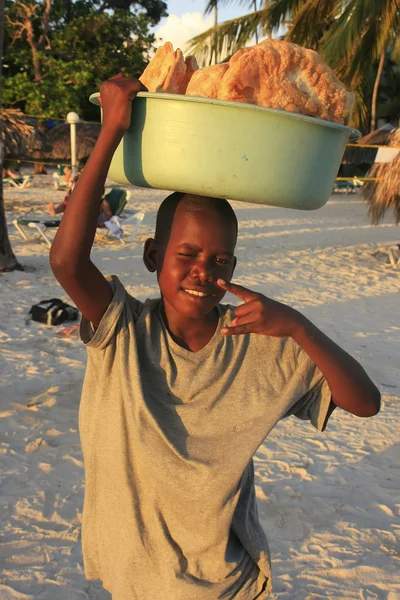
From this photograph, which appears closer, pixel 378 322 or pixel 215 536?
pixel 215 536

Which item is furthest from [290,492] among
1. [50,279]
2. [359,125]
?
[359,125]

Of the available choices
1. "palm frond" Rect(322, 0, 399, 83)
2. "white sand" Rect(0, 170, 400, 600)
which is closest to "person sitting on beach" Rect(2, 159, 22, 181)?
"palm frond" Rect(322, 0, 399, 83)

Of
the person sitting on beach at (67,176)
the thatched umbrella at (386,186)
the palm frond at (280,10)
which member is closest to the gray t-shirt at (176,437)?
the thatched umbrella at (386,186)

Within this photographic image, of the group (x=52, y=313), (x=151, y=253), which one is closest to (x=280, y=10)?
(x=52, y=313)

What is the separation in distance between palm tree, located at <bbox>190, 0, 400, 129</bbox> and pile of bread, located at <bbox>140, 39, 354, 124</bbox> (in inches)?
548

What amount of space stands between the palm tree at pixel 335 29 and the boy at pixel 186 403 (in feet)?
46.3

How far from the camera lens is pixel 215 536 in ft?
4.59

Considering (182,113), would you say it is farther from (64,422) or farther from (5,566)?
(64,422)

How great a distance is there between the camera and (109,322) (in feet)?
4.49

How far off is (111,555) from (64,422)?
2783mm

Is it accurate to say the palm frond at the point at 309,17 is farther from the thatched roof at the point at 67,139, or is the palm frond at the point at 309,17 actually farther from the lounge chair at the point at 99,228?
the thatched roof at the point at 67,139

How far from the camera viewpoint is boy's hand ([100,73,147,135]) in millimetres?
1205

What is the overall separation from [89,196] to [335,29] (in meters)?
15.4

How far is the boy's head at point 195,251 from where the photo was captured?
1.37m
